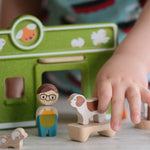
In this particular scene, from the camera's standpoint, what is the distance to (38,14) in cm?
115

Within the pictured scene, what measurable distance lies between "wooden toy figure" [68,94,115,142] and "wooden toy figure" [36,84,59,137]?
43mm

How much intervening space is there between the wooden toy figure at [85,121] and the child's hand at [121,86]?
0.02 m

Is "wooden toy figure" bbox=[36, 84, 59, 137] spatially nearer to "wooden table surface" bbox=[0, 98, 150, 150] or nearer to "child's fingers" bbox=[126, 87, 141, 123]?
"wooden table surface" bbox=[0, 98, 150, 150]

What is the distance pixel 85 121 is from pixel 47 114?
7 cm

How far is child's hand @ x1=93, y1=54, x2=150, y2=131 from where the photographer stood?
1.82 feet

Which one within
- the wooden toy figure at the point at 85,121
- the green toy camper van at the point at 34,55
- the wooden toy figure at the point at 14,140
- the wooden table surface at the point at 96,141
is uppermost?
the green toy camper van at the point at 34,55

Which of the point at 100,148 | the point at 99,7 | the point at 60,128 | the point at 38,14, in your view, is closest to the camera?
the point at 100,148

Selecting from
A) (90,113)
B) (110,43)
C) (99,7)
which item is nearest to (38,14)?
(99,7)

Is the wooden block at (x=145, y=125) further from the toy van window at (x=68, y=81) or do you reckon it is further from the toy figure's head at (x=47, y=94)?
the toy van window at (x=68, y=81)

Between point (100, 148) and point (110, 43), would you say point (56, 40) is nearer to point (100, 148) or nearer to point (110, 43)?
point (110, 43)

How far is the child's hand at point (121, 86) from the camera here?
0.56m

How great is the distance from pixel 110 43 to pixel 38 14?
48 centimetres

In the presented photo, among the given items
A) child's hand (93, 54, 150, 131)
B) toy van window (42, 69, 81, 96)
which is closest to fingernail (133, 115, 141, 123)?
child's hand (93, 54, 150, 131)

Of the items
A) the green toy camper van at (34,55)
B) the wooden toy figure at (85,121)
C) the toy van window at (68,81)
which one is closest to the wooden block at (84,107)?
the wooden toy figure at (85,121)
